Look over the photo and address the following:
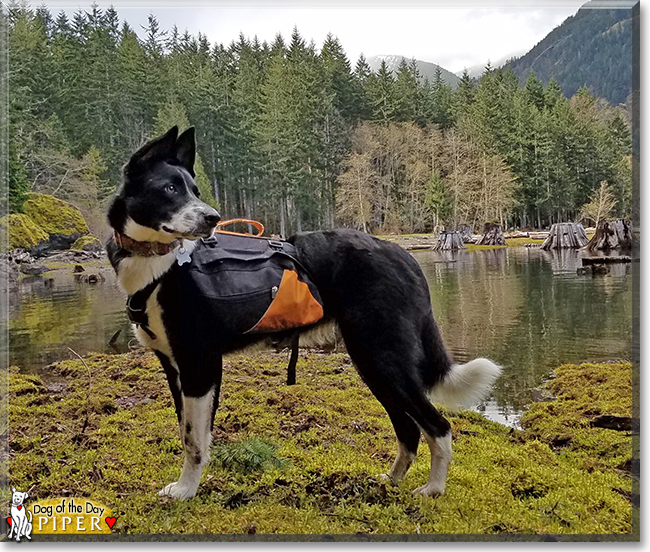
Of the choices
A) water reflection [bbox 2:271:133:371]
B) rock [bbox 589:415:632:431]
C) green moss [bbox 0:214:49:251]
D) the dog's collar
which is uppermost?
green moss [bbox 0:214:49:251]

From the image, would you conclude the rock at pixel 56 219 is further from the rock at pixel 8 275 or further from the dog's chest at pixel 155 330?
the dog's chest at pixel 155 330

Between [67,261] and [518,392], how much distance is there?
2.63 metres

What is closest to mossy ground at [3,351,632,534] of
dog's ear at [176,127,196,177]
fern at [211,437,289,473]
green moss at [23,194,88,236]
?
fern at [211,437,289,473]

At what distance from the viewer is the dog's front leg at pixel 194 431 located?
173 centimetres

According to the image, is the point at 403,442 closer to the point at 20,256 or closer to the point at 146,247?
the point at 146,247

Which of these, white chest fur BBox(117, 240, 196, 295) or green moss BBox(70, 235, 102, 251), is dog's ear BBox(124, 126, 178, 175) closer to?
white chest fur BBox(117, 240, 196, 295)

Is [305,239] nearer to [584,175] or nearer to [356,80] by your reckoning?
[356,80]

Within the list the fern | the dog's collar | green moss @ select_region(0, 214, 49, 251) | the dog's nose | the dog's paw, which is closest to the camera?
the dog's nose

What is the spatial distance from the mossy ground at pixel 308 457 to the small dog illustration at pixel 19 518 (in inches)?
2.2

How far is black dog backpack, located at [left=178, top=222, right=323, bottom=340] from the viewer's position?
5.64ft

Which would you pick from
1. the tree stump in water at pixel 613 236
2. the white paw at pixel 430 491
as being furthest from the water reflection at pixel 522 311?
the white paw at pixel 430 491

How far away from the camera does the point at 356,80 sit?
259 cm

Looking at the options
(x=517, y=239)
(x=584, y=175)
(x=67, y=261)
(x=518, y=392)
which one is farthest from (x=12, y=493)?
(x=584, y=175)

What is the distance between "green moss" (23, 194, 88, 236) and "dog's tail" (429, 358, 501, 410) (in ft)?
6.32
